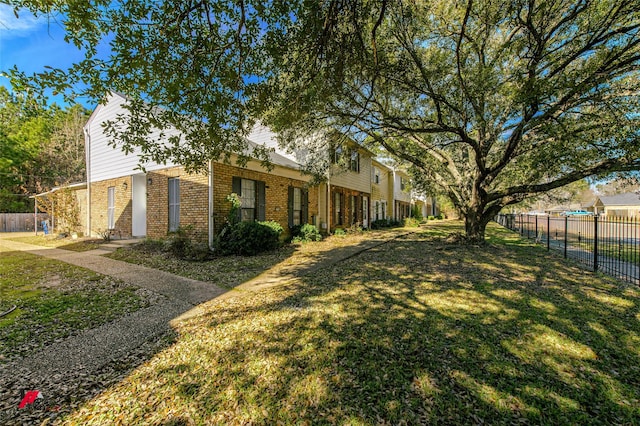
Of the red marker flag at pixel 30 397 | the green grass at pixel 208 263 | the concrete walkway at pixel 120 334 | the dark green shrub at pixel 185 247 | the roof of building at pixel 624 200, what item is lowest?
the red marker flag at pixel 30 397

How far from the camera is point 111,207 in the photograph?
12.7m

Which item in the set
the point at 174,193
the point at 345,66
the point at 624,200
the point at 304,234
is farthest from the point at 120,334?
the point at 624,200

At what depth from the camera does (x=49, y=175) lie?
24.8m

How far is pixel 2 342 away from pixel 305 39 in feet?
19.5

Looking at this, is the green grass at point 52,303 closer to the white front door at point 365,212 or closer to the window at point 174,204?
the window at point 174,204

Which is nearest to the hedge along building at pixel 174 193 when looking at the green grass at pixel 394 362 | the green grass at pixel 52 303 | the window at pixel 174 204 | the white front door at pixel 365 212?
the window at pixel 174 204

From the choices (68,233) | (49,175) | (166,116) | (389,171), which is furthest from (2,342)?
(49,175)

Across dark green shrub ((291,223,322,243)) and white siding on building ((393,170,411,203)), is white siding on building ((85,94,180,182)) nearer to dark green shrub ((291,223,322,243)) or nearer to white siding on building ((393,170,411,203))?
dark green shrub ((291,223,322,243))

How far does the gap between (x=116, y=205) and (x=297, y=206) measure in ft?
27.5

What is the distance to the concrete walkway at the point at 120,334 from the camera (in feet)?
8.31

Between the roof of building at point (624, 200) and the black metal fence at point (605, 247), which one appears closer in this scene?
the black metal fence at point (605, 247)

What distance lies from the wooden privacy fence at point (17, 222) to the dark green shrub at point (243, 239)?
21211 millimetres

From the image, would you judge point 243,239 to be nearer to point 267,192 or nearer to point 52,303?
point 267,192

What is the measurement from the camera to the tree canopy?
A: 11.9 ft
